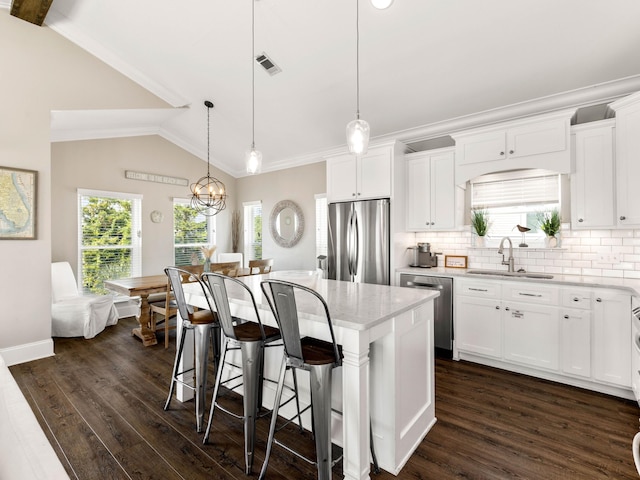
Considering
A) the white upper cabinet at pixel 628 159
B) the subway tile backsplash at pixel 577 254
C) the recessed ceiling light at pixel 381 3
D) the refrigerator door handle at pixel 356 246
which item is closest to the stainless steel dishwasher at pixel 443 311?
the subway tile backsplash at pixel 577 254

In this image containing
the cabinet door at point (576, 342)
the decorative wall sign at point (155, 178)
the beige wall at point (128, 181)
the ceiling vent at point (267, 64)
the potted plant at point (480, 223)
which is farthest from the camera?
the decorative wall sign at point (155, 178)

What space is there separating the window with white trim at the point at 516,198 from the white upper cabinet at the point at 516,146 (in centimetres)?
34

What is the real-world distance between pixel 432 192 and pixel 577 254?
1.60 m

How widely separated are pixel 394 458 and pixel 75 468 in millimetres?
1880

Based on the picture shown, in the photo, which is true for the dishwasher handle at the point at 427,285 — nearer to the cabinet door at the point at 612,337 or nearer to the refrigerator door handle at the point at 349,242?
the refrigerator door handle at the point at 349,242

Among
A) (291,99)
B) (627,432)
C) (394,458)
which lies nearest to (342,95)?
(291,99)

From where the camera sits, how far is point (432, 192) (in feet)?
12.9

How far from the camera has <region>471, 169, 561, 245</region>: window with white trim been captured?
3418 millimetres

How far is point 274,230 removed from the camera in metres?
6.20

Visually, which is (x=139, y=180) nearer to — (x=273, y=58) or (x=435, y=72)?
(x=273, y=58)

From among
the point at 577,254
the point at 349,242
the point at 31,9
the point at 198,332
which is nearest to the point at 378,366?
the point at 198,332

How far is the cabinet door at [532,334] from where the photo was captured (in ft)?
9.60

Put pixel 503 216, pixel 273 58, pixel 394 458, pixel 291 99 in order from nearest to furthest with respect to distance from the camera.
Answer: pixel 394 458 → pixel 273 58 → pixel 503 216 → pixel 291 99

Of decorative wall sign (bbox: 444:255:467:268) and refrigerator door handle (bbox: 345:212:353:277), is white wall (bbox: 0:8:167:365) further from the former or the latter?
decorative wall sign (bbox: 444:255:467:268)
